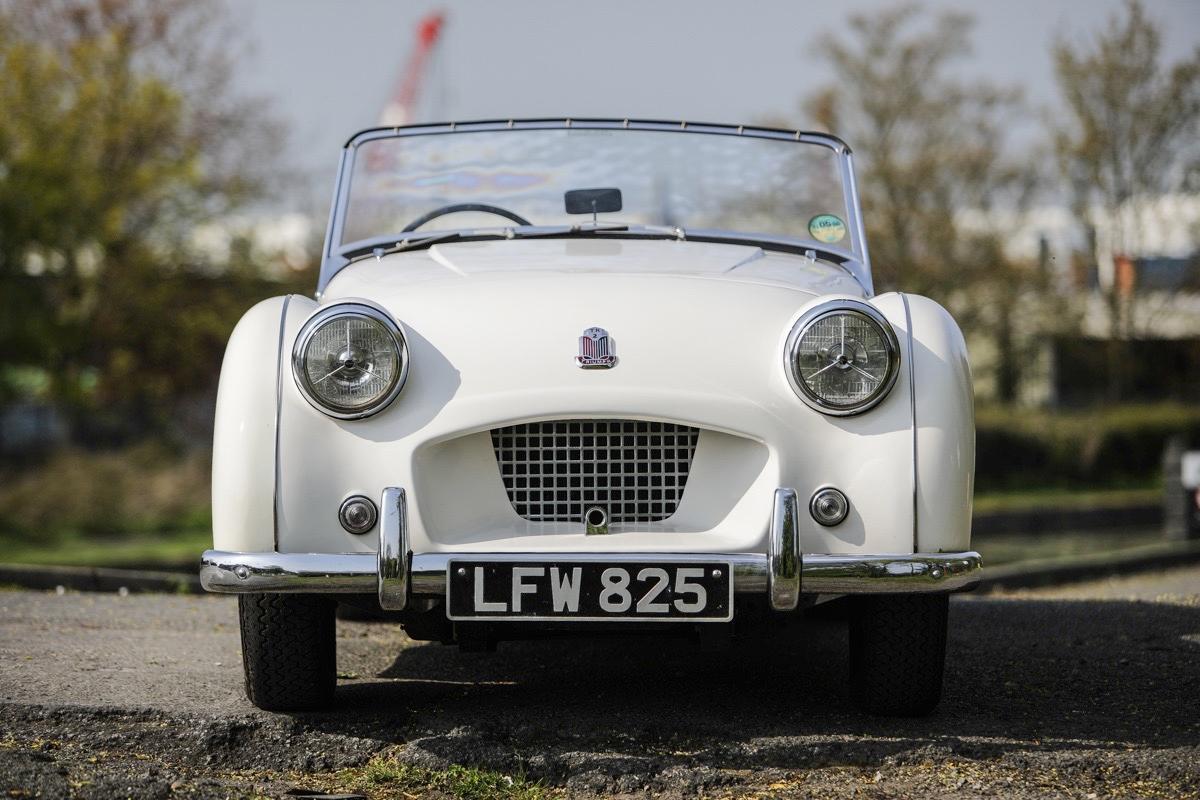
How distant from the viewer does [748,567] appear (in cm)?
297

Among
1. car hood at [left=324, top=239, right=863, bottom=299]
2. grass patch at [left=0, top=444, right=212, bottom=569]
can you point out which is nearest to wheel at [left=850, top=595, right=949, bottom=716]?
car hood at [left=324, top=239, right=863, bottom=299]

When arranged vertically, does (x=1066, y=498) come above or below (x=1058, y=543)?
below

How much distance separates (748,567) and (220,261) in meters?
21.4

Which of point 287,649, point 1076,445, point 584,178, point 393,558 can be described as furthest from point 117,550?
point 1076,445

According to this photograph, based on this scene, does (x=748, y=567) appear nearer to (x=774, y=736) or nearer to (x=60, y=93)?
(x=774, y=736)

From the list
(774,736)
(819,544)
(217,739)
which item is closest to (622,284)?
(819,544)

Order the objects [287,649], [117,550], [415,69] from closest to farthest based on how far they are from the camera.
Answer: [287,649] < [117,550] < [415,69]

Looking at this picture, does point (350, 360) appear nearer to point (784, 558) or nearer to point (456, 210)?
point (784, 558)

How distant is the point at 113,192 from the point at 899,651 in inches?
839

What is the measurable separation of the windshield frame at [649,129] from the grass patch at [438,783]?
1.77 meters

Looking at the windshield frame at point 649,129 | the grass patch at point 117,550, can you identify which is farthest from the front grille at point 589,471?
the grass patch at point 117,550

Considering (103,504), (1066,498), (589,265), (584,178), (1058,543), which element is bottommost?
(1066,498)

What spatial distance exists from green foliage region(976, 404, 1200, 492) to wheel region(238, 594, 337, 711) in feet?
76.7

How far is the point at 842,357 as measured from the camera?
3160 mm
